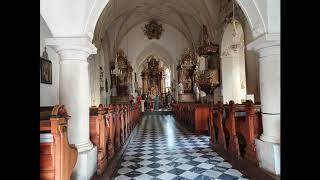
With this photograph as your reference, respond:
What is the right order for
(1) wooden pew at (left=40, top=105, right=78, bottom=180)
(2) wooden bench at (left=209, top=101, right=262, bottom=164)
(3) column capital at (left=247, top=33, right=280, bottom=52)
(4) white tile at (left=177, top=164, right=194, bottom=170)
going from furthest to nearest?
(4) white tile at (left=177, top=164, right=194, bottom=170), (2) wooden bench at (left=209, top=101, right=262, bottom=164), (3) column capital at (left=247, top=33, right=280, bottom=52), (1) wooden pew at (left=40, top=105, right=78, bottom=180)

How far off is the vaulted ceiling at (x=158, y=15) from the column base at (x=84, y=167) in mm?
9141

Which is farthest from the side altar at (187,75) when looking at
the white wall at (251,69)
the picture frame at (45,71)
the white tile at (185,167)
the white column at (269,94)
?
the white column at (269,94)

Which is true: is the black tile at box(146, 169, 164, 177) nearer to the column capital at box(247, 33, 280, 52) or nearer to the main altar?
the column capital at box(247, 33, 280, 52)

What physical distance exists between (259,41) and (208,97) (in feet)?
28.9

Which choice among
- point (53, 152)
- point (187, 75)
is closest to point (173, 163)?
point (53, 152)

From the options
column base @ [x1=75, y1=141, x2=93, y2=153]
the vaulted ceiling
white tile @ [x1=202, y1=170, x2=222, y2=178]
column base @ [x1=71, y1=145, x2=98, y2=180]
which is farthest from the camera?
the vaulted ceiling

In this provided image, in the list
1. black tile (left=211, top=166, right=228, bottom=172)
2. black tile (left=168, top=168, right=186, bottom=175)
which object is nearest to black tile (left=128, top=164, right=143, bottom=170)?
black tile (left=168, top=168, right=186, bottom=175)

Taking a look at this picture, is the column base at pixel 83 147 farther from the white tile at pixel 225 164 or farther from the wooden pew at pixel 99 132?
the white tile at pixel 225 164

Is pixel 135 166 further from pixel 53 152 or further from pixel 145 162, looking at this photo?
pixel 53 152

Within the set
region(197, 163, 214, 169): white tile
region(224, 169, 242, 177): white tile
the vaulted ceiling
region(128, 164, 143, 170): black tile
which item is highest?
the vaulted ceiling

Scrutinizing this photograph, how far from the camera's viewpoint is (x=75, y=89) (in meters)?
3.68

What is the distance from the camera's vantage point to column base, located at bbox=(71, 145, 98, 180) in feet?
11.1
